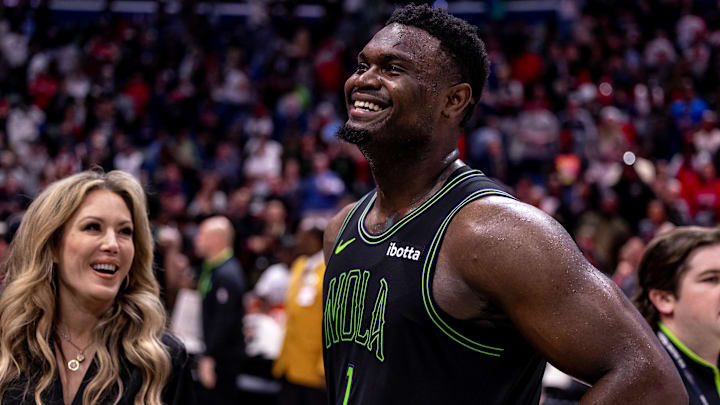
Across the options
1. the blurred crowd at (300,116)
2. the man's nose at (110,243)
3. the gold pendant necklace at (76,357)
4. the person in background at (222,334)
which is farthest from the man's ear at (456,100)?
the person in background at (222,334)

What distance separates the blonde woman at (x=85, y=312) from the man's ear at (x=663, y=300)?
1641 mm

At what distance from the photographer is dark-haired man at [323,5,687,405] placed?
199 centimetres

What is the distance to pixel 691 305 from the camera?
2936 mm

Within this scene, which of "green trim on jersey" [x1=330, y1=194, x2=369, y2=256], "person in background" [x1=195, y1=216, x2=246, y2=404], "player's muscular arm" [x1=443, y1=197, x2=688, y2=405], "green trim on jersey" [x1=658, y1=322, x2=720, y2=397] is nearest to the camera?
"player's muscular arm" [x1=443, y1=197, x2=688, y2=405]

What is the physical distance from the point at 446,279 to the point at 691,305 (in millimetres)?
1215

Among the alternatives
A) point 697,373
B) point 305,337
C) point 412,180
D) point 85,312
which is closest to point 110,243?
point 85,312

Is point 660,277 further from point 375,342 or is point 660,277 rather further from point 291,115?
point 291,115

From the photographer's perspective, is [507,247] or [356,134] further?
[356,134]

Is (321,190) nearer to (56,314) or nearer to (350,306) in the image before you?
(56,314)

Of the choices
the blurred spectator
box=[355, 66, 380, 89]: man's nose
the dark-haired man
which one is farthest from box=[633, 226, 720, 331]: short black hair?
the blurred spectator

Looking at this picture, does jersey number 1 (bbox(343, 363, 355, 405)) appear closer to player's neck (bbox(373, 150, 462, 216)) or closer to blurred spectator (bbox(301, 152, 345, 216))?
player's neck (bbox(373, 150, 462, 216))

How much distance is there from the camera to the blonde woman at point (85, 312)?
296cm

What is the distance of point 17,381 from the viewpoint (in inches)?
114

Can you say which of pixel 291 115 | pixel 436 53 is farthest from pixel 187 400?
pixel 291 115
